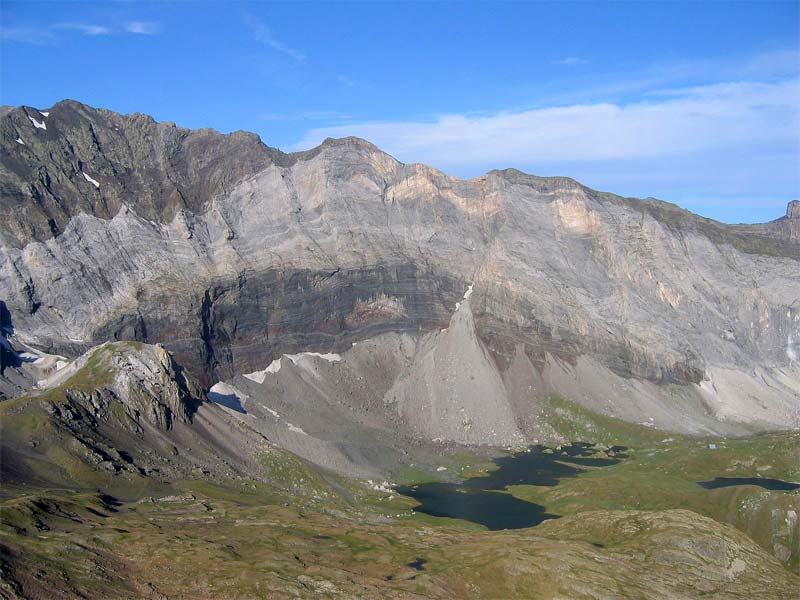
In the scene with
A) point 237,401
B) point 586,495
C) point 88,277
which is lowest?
point 586,495

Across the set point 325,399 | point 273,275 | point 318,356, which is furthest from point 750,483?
point 273,275

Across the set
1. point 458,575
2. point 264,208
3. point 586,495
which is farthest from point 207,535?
point 264,208

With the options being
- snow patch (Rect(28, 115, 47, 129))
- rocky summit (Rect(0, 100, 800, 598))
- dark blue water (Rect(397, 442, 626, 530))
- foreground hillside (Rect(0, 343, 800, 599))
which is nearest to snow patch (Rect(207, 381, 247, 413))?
rocky summit (Rect(0, 100, 800, 598))

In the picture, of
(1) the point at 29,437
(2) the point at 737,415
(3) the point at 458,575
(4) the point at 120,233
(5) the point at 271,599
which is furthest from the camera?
(2) the point at 737,415

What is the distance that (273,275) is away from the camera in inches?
6762

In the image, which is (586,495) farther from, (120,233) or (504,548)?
(120,233)

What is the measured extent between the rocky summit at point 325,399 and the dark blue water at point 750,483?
1.88m

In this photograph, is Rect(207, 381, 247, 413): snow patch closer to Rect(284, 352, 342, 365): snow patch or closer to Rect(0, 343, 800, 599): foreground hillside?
Rect(0, 343, 800, 599): foreground hillside

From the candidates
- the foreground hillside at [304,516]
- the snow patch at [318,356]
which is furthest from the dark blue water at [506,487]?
the snow patch at [318,356]

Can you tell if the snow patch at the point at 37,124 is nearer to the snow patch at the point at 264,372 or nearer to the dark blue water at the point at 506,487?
the snow patch at the point at 264,372

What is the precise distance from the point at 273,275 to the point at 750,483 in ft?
327

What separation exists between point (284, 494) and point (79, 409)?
3085cm

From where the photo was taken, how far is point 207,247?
171000 mm

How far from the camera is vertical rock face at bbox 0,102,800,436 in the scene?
155 metres
